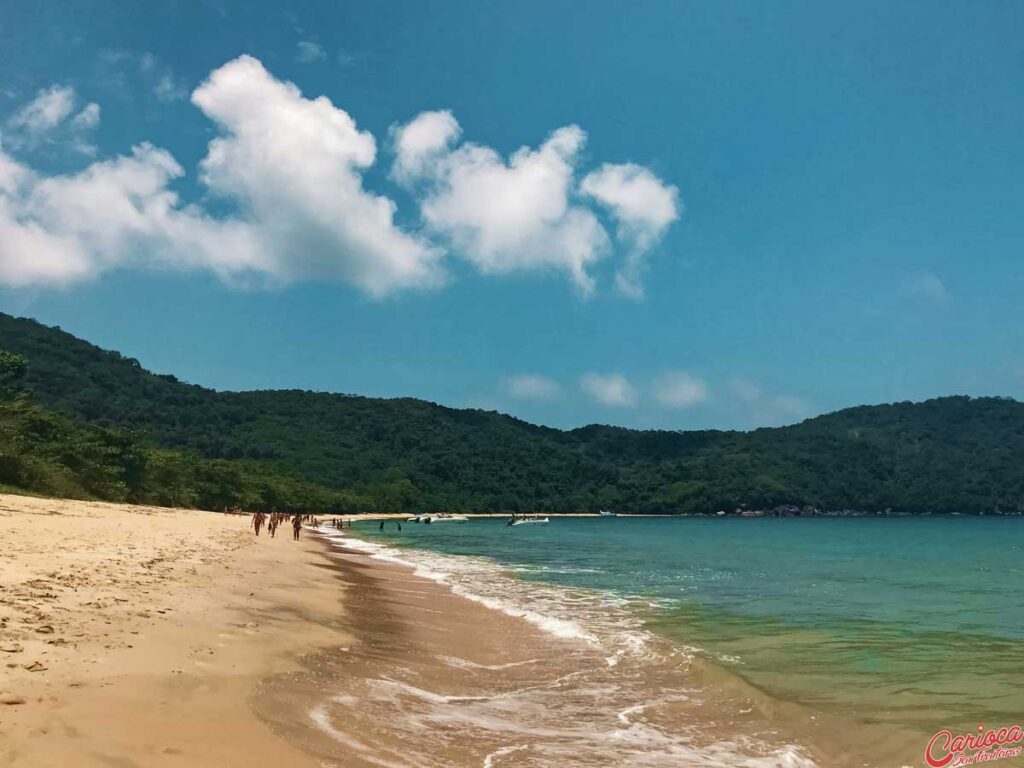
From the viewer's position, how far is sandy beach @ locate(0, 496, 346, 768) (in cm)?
589

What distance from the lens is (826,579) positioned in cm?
3553

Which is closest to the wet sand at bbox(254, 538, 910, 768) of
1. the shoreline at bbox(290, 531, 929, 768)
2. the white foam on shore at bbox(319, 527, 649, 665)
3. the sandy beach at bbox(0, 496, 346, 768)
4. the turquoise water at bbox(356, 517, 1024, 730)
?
the shoreline at bbox(290, 531, 929, 768)

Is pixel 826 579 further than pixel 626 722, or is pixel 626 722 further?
pixel 826 579

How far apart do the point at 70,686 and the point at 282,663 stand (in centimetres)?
358

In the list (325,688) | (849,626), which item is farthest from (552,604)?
(325,688)

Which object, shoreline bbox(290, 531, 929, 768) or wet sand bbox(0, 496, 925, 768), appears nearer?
wet sand bbox(0, 496, 925, 768)

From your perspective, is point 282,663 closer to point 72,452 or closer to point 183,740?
point 183,740

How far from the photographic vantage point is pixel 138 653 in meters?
8.54

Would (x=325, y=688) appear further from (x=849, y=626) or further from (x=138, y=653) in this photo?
(x=849, y=626)

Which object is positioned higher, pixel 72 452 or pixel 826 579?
pixel 72 452

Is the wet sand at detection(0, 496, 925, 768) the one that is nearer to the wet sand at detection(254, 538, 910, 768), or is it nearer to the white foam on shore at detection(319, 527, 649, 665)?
the wet sand at detection(254, 538, 910, 768)

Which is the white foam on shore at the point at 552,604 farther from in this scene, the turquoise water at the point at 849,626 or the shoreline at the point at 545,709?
the turquoise water at the point at 849,626

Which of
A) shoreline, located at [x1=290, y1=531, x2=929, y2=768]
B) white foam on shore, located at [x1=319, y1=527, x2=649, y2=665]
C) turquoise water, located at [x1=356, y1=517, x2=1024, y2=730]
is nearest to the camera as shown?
shoreline, located at [x1=290, y1=531, x2=929, y2=768]

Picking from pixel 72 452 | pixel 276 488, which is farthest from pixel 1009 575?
pixel 276 488
